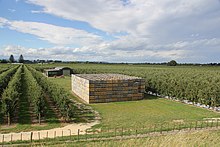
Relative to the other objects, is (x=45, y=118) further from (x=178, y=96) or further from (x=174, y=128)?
(x=178, y=96)

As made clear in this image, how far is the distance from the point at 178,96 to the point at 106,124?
14.3 m

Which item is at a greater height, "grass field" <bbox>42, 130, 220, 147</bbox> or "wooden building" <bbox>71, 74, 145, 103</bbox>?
"wooden building" <bbox>71, 74, 145, 103</bbox>

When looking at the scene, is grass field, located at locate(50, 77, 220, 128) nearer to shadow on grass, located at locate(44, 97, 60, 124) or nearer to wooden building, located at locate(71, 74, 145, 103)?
wooden building, located at locate(71, 74, 145, 103)

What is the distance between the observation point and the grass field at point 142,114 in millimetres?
16413

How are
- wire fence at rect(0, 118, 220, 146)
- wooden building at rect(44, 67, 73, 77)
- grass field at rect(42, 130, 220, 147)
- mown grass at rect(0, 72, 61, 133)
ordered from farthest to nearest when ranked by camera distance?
wooden building at rect(44, 67, 73, 77) < mown grass at rect(0, 72, 61, 133) < wire fence at rect(0, 118, 220, 146) < grass field at rect(42, 130, 220, 147)

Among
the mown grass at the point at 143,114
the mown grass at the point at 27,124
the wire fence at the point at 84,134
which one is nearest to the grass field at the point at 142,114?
the mown grass at the point at 143,114

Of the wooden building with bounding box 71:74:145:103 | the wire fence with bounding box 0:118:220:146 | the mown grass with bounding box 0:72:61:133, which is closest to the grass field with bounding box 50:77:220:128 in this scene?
the wooden building with bounding box 71:74:145:103

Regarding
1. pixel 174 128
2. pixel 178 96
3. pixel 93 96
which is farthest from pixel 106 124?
pixel 178 96

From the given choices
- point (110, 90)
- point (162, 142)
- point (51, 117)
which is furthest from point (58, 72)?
point (162, 142)

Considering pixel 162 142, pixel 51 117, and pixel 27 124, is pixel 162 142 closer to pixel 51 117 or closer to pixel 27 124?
pixel 27 124

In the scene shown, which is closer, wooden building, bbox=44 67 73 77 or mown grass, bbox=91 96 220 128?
mown grass, bbox=91 96 220 128

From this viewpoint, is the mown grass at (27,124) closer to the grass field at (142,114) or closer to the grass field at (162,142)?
the grass field at (142,114)

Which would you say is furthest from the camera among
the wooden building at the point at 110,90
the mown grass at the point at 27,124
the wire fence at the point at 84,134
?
the wooden building at the point at 110,90

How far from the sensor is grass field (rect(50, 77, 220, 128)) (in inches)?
646
